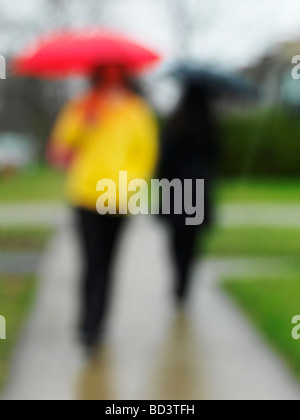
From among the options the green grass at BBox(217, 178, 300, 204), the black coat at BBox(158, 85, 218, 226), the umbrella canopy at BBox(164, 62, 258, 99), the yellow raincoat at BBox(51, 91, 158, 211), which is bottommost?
the yellow raincoat at BBox(51, 91, 158, 211)

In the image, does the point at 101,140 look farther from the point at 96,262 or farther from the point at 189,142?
the point at 189,142

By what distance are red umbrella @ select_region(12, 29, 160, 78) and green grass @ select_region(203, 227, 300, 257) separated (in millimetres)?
5004

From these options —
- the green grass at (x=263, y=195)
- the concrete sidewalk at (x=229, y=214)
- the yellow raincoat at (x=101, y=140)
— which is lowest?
the yellow raincoat at (x=101, y=140)

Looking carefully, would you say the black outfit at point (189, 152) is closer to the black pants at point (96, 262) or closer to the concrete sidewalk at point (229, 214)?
the black pants at point (96, 262)

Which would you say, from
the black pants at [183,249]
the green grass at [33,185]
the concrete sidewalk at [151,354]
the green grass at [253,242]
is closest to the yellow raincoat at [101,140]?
the concrete sidewalk at [151,354]

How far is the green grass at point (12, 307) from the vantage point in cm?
536

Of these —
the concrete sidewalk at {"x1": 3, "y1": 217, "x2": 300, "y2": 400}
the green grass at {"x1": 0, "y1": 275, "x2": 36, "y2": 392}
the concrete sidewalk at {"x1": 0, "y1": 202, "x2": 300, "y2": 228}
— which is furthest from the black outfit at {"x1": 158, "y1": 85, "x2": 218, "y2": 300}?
the concrete sidewalk at {"x1": 0, "y1": 202, "x2": 300, "y2": 228}

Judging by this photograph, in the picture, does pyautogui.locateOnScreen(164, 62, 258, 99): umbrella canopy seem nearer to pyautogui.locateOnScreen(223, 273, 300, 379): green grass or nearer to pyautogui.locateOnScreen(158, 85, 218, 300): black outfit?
pyautogui.locateOnScreen(158, 85, 218, 300): black outfit

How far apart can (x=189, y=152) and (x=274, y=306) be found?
140cm

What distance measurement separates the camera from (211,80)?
21.1 feet

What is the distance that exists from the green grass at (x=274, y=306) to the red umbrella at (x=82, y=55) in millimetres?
1925

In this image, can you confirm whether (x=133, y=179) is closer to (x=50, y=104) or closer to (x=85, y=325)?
(x=85, y=325)

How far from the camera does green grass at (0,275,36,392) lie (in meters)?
5.36

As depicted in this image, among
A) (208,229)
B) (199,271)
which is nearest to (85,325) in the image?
(208,229)
